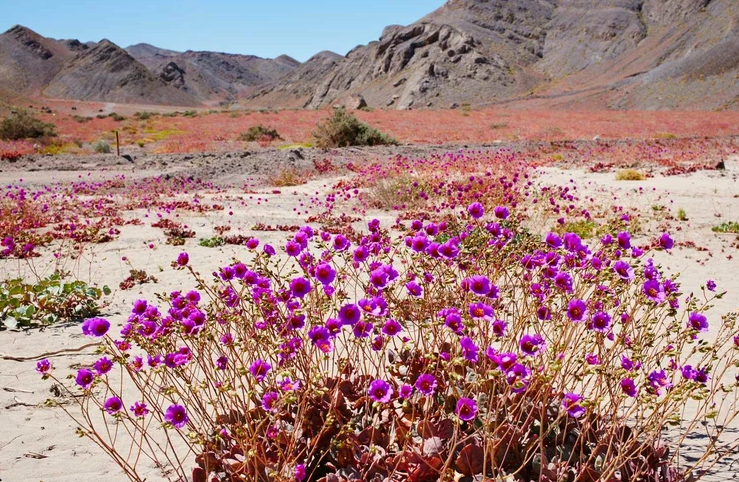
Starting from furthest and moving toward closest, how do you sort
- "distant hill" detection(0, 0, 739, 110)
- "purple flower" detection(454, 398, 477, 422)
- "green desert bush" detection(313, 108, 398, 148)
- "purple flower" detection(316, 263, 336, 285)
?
"distant hill" detection(0, 0, 739, 110) < "green desert bush" detection(313, 108, 398, 148) < "purple flower" detection(316, 263, 336, 285) < "purple flower" detection(454, 398, 477, 422)

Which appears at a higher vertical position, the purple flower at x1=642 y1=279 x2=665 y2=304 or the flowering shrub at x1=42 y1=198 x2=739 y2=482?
the purple flower at x1=642 y1=279 x2=665 y2=304

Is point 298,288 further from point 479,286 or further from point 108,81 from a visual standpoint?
point 108,81

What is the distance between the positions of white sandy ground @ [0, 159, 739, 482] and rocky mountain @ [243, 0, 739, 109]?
4727cm

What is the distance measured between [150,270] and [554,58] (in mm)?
94596

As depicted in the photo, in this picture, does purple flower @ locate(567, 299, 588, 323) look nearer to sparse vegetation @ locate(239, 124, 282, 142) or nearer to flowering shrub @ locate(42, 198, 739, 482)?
flowering shrub @ locate(42, 198, 739, 482)

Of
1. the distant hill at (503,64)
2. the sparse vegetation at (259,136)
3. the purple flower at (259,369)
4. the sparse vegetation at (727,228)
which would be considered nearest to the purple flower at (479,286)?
the purple flower at (259,369)

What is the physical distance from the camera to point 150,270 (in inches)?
267

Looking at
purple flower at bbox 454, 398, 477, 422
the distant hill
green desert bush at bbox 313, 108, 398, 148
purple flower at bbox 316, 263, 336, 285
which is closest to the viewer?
purple flower at bbox 454, 398, 477, 422

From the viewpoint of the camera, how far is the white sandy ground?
2.80 meters

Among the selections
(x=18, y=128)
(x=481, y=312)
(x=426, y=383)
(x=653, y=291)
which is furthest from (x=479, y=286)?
(x=18, y=128)

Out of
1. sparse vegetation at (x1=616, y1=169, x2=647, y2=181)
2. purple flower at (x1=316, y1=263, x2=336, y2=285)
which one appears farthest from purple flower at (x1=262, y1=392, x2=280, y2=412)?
sparse vegetation at (x1=616, y1=169, x2=647, y2=181)

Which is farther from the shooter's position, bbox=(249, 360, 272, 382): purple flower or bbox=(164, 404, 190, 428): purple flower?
bbox=(249, 360, 272, 382): purple flower

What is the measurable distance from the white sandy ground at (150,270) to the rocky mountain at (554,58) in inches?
1861

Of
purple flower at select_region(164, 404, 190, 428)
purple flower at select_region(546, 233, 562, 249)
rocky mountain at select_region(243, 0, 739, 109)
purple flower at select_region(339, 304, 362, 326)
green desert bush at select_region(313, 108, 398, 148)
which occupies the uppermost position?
rocky mountain at select_region(243, 0, 739, 109)
